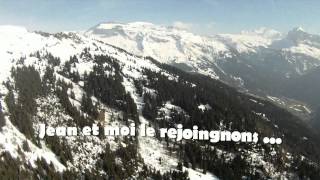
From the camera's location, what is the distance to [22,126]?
7756 inches

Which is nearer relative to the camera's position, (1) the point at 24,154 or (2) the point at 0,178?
(2) the point at 0,178

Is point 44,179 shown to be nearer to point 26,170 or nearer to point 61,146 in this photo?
point 26,170

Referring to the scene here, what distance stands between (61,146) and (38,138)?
11.2 meters

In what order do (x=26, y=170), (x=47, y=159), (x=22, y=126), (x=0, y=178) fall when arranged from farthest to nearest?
(x=22, y=126), (x=47, y=159), (x=26, y=170), (x=0, y=178)

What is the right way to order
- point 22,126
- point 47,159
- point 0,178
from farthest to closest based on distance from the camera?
point 22,126 → point 47,159 → point 0,178

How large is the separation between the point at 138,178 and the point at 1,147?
63.5 metres

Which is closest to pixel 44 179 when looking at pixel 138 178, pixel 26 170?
pixel 26 170

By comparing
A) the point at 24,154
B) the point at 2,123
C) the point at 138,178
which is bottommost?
the point at 138,178

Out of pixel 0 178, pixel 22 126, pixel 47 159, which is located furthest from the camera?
pixel 22 126

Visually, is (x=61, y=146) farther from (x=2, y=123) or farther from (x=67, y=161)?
(x=2, y=123)

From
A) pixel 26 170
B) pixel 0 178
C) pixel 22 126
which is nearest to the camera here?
pixel 0 178

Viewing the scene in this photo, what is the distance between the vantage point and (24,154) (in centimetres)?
17650

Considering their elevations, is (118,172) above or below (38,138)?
below

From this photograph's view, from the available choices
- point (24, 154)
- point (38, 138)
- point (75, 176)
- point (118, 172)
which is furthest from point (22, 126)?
point (118, 172)
